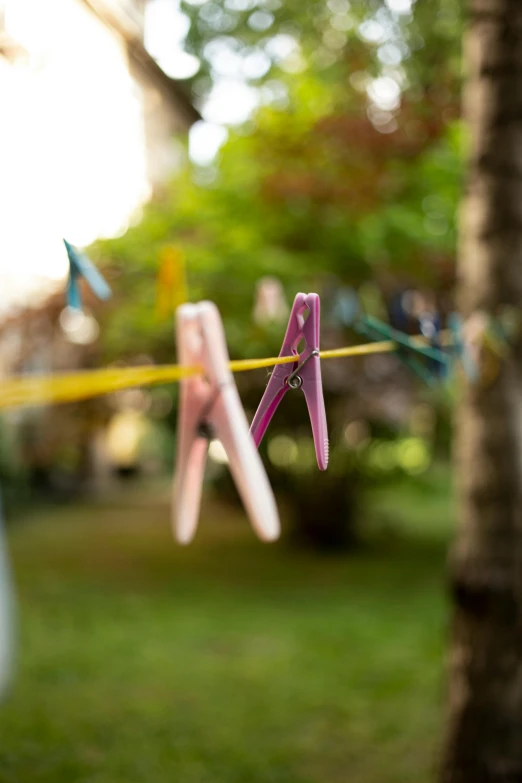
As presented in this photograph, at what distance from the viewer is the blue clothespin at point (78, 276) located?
3.51 feet

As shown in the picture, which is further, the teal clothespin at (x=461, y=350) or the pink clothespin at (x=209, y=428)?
the teal clothespin at (x=461, y=350)

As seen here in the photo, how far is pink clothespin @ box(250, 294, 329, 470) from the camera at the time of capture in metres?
0.93

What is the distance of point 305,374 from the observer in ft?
3.13

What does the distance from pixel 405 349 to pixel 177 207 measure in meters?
3.94

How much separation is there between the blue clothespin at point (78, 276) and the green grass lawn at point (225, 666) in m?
2.43

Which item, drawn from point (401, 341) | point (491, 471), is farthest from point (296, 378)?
point (491, 471)

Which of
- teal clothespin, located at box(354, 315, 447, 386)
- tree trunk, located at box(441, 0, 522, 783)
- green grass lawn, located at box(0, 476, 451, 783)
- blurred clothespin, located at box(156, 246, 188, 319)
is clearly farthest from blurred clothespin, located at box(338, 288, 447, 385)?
green grass lawn, located at box(0, 476, 451, 783)

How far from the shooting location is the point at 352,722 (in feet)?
11.6

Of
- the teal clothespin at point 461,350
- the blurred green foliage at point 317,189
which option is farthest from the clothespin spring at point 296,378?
the blurred green foliage at point 317,189

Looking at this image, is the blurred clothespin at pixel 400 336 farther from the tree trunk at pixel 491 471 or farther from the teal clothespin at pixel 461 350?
the tree trunk at pixel 491 471

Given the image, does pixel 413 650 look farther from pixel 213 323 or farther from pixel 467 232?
pixel 213 323

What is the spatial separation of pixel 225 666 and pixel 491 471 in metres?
2.44

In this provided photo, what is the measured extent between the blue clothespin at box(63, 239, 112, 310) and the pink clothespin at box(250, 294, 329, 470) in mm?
312

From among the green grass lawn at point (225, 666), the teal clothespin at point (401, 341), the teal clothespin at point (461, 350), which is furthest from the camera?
the green grass lawn at point (225, 666)
